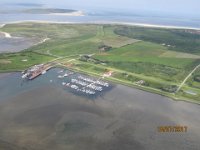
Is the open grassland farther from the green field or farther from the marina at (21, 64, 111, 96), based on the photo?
the marina at (21, 64, 111, 96)

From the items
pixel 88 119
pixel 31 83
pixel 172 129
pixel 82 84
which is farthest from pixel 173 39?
pixel 88 119

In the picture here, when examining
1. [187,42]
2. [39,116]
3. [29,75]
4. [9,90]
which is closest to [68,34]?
[187,42]

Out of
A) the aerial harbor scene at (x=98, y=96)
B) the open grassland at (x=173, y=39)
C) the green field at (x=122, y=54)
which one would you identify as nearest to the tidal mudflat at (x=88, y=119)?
the aerial harbor scene at (x=98, y=96)

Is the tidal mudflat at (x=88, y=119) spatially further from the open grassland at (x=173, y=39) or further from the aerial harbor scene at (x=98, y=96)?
the open grassland at (x=173, y=39)

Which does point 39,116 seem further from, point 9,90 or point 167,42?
point 167,42

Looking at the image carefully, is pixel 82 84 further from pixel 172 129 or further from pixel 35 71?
pixel 172 129

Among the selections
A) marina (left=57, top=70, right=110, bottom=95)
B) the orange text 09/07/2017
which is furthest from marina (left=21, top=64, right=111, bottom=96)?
the orange text 09/07/2017

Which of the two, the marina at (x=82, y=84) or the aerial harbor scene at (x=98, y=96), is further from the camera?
the marina at (x=82, y=84)
